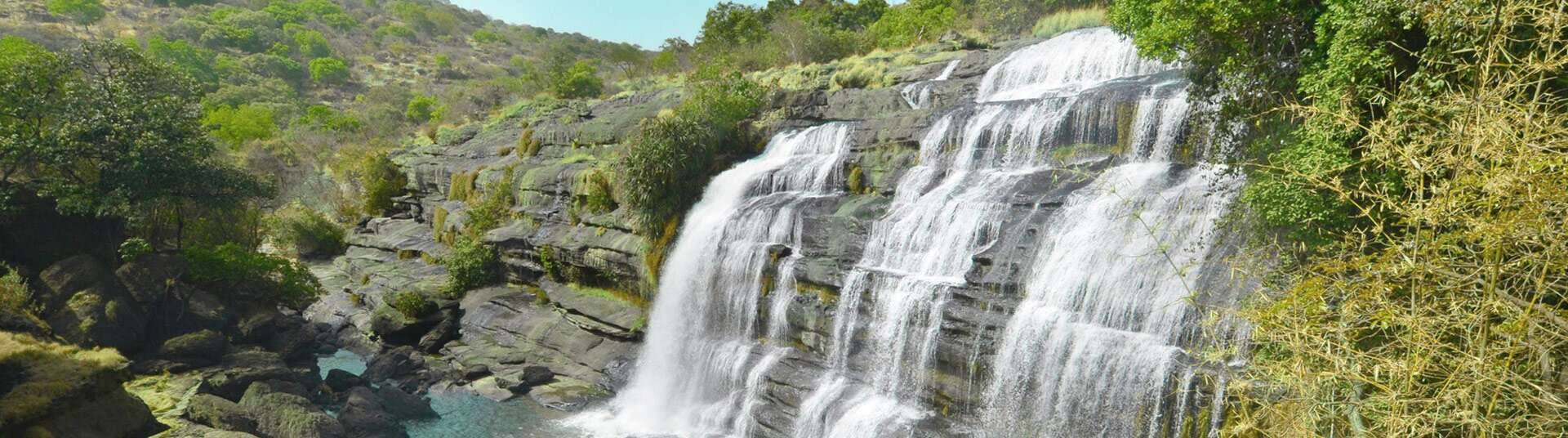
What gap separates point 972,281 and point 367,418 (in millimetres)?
12511

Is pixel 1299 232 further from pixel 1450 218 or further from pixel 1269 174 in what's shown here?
pixel 1450 218

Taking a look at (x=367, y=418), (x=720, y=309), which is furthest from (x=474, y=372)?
(x=720, y=309)

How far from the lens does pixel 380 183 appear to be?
3741cm

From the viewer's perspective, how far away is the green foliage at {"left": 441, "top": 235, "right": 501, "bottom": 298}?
26.4 meters

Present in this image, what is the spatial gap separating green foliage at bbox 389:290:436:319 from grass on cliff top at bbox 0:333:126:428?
9882 millimetres

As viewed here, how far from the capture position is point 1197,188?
533 inches

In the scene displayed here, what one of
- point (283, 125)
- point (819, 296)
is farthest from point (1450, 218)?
point (283, 125)

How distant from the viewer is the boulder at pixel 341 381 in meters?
19.5

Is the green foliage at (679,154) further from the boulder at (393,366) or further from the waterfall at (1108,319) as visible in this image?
the waterfall at (1108,319)

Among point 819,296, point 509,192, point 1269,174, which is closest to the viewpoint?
point 1269,174

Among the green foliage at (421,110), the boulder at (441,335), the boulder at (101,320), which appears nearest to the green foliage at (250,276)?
the boulder at (101,320)

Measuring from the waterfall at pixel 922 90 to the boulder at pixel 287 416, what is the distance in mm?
16963

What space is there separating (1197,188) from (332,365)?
22.6m

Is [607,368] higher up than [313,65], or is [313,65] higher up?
[313,65]
